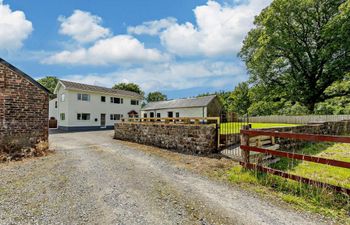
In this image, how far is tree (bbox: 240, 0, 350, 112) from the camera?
19.1 meters

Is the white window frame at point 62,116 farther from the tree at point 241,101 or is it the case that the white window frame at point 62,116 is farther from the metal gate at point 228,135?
the tree at point 241,101

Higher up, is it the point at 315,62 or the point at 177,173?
the point at 315,62

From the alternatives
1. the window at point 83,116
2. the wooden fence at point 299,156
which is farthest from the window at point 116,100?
the wooden fence at point 299,156

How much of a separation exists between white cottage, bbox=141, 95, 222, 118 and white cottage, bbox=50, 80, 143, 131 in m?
6.77

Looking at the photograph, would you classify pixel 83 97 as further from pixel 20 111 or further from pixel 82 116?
pixel 20 111

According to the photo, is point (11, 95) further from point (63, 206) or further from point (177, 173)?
point (177, 173)

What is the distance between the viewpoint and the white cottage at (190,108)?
29422 millimetres

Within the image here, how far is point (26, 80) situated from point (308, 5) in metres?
25.8

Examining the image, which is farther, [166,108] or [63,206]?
[166,108]

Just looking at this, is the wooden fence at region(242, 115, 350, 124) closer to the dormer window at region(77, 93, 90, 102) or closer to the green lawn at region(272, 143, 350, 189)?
the green lawn at region(272, 143, 350, 189)

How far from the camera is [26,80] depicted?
29.0ft

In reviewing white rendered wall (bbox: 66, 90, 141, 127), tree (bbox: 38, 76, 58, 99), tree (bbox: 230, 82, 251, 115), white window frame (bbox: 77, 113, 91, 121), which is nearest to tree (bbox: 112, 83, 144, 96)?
tree (bbox: 38, 76, 58, 99)

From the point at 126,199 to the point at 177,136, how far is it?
20.9 ft

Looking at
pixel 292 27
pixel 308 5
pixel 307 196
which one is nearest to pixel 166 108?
pixel 292 27
